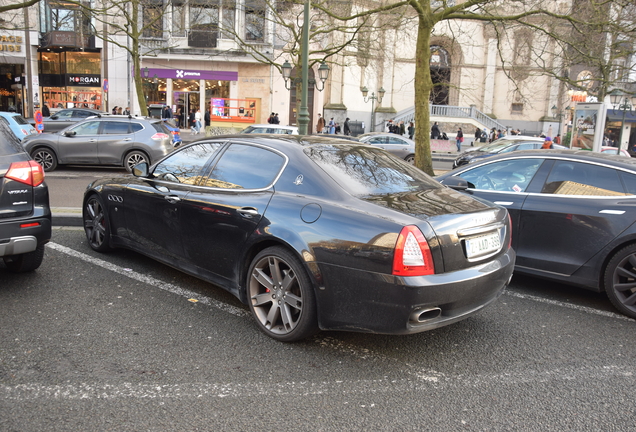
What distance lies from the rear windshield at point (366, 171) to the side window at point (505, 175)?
4.69 feet

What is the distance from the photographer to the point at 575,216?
4.71 meters

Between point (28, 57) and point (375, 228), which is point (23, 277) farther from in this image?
point (28, 57)

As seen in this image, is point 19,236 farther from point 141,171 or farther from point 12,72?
point 12,72

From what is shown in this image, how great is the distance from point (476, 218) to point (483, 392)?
117cm

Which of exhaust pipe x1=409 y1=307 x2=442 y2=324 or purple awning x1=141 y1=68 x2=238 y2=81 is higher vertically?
purple awning x1=141 y1=68 x2=238 y2=81

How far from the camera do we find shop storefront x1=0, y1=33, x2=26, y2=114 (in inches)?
1372

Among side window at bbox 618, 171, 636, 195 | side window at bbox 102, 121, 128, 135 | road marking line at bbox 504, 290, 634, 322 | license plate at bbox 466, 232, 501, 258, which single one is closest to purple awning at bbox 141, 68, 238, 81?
side window at bbox 102, 121, 128, 135

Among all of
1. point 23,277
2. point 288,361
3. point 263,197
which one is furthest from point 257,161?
point 23,277

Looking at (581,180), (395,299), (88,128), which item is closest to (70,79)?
(88,128)

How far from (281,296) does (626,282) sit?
3.14 metres

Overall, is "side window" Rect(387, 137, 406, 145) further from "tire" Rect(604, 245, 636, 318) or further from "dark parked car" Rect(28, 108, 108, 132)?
"tire" Rect(604, 245, 636, 318)

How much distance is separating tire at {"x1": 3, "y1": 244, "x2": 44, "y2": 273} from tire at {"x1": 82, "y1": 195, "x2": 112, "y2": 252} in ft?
2.34

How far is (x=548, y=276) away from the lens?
4883 mm

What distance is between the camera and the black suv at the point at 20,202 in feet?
14.1
